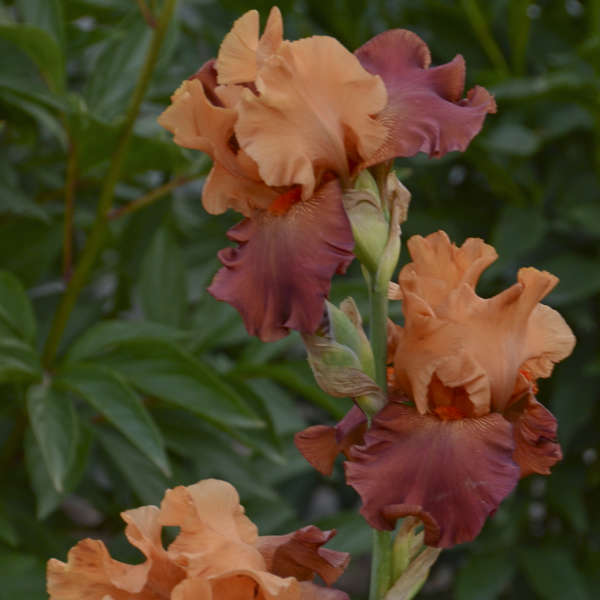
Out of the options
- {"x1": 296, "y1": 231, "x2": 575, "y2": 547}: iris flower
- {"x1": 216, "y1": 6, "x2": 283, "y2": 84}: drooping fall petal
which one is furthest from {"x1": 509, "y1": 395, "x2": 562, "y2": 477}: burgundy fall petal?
{"x1": 216, "y1": 6, "x2": 283, "y2": 84}: drooping fall petal

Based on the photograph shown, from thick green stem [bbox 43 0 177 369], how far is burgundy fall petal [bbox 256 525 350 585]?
56cm

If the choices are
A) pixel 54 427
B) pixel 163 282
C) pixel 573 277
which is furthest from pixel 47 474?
pixel 573 277

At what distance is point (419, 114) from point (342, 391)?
0.47 ft

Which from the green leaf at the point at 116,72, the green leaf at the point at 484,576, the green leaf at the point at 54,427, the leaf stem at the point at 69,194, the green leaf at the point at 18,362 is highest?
the green leaf at the point at 116,72

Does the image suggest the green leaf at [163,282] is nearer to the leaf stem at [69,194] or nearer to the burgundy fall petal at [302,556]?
the leaf stem at [69,194]

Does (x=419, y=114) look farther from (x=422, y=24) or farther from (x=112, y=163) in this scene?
(x=422, y=24)

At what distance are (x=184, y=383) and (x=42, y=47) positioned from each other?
1.17 ft

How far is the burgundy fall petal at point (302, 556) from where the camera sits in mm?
509

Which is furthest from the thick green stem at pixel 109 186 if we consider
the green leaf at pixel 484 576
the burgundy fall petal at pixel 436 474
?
the green leaf at pixel 484 576

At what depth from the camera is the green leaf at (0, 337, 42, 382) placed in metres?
0.93

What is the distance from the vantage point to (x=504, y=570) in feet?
4.77

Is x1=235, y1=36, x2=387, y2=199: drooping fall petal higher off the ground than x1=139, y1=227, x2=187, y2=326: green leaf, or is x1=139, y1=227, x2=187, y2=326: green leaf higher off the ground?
x1=235, y1=36, x2=387, y2=199: drooping fall petal

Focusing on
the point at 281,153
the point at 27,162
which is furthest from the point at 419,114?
the point at 27,162

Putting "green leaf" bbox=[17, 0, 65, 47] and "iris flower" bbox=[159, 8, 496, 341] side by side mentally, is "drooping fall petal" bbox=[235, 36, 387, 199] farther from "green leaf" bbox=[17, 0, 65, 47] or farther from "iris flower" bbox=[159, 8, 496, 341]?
"green leaf" bbox=[17, 0, 65, 47]
